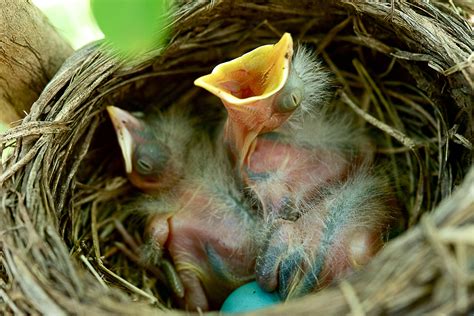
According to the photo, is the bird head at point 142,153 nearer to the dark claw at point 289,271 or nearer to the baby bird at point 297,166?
the baby bird at point 297,166

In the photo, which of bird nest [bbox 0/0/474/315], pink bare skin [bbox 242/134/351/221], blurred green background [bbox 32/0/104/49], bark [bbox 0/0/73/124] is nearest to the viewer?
bird nest [bbox 0/0/474/315]

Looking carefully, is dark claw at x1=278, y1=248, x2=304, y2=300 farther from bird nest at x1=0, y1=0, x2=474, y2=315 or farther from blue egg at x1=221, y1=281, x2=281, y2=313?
bird nest at x1=0, y1=0, x2=474, y2=315

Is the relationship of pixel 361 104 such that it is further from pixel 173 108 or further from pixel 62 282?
pixel 62 282

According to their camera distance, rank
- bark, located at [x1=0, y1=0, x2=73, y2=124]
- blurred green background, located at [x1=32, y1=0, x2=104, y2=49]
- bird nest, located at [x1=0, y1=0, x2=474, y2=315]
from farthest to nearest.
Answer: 1. blurred green background, located at [x1=32, y1=0, x2=104, y2=49]
2. bark, located at [x1=0, y1=0, x2=73, y2=124]
3. bird nest, located at [x1=0, y1=0, x2=474, y2=315]

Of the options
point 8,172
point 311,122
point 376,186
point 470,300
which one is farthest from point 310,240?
point 8,172

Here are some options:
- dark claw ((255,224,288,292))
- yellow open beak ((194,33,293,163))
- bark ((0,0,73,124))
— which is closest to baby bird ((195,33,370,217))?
yellow open beak ((194,33,293,163))

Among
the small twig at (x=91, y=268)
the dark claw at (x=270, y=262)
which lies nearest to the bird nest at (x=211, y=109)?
the small twig at (x=91, y=268)
